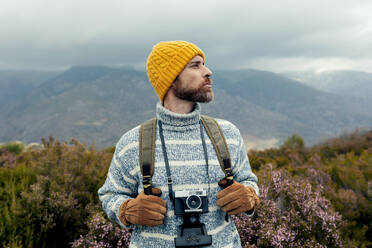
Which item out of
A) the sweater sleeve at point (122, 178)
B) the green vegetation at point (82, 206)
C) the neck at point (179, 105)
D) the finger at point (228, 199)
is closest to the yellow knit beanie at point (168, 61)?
the neck at point (179, 105)

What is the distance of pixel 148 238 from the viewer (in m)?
1.94

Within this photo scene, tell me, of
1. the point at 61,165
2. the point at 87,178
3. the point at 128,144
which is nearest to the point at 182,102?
the point at 128,144

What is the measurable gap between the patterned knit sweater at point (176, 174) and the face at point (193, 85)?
13 centimetres

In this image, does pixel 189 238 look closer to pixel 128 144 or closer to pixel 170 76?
pixel 128 144

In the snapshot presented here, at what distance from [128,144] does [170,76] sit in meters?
0.63

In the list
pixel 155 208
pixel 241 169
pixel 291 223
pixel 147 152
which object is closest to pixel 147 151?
pixel 147 152

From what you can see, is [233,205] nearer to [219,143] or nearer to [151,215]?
[219,143]

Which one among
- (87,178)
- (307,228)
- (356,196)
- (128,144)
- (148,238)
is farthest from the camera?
(87,178)

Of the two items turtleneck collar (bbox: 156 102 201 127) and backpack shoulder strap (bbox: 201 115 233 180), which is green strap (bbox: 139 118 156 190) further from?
backpack shoulder strap (bbox: 201 115 233 180)

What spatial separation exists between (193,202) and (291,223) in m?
2.42

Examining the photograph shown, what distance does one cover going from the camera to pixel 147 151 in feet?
6.46

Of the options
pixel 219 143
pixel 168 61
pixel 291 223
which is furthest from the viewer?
pixel 291 223

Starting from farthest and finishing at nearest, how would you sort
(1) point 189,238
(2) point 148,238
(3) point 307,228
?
(3) point 307,228, (2) point 148,238, (1) point 189,238

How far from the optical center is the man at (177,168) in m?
1.89
